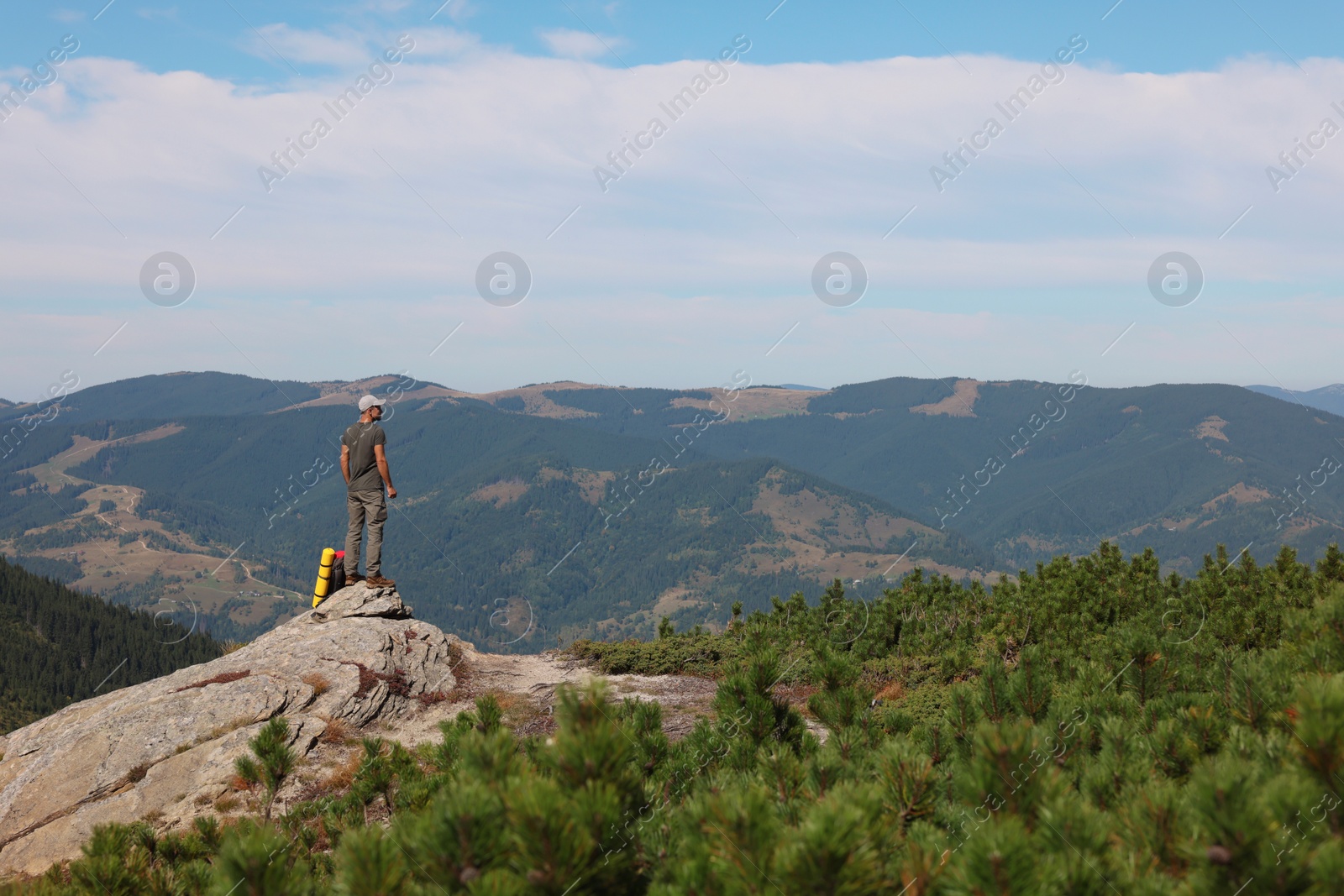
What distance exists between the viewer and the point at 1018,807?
3693mm

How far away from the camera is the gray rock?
13.4 m

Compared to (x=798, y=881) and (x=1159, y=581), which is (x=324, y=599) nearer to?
(x=798, y=881)

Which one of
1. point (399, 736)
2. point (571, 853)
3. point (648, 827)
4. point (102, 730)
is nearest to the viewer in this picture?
point (571, 853)

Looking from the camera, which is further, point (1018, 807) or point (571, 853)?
point (1018, 807)

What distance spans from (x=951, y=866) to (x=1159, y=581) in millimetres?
21673

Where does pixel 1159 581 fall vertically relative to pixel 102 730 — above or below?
above

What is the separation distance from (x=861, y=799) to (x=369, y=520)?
1756 cm

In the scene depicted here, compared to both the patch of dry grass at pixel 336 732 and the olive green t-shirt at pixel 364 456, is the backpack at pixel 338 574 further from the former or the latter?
the patch of dry grass at pixel 336 732

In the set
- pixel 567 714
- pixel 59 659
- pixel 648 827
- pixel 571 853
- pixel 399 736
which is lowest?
pixel 59 659

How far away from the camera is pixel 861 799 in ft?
11.5

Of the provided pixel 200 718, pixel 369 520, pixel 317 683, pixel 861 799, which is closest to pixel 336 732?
pixel 317 683

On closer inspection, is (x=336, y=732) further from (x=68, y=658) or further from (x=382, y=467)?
(x=68, y=658)

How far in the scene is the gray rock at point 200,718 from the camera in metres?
13.4

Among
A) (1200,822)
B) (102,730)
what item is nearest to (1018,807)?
(1200,822)
